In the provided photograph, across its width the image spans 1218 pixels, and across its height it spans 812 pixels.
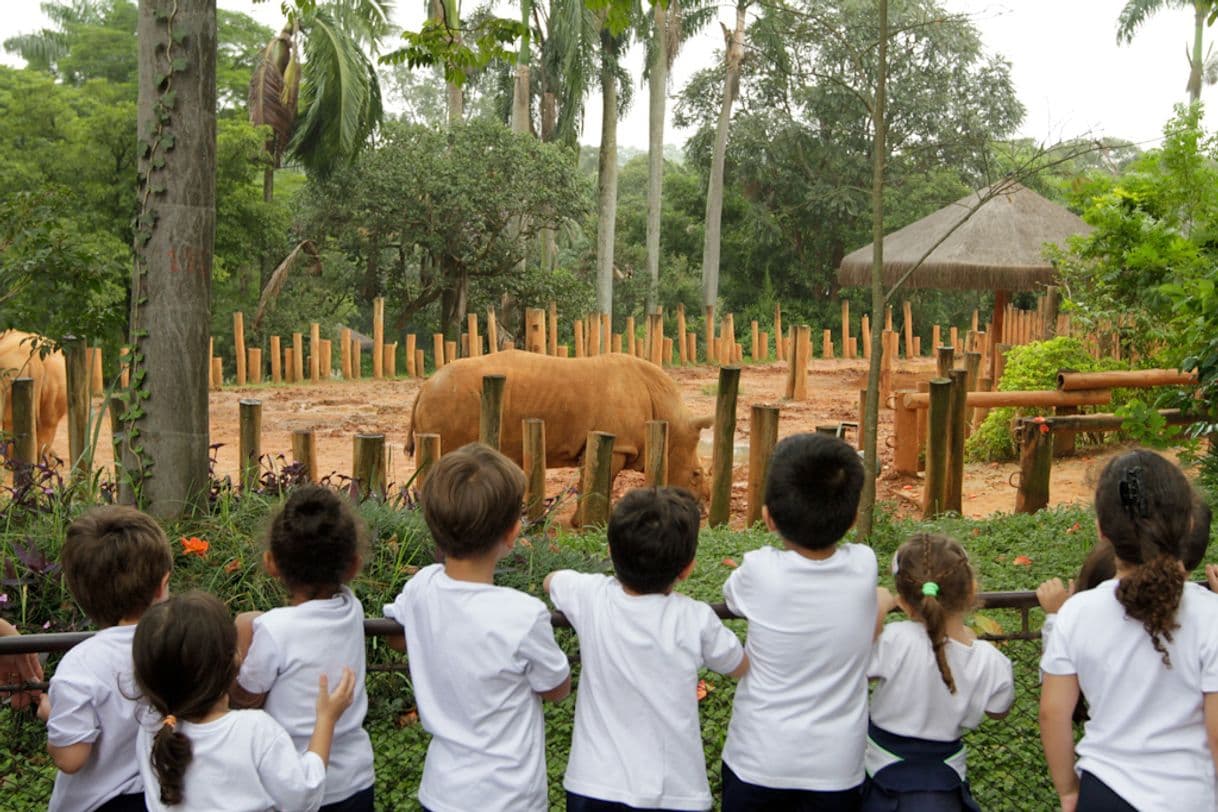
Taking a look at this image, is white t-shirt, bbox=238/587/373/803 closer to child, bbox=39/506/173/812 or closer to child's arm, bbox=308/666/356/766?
child's arm, bbox=308/666/356/766

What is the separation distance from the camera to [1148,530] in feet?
8.79

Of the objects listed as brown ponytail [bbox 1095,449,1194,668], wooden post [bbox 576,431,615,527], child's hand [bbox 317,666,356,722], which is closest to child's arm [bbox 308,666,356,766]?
child's hand [bbox 317,666,356,722]

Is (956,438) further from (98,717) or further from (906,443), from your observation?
(98,717)

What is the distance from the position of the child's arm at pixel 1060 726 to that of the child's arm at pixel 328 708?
152cm

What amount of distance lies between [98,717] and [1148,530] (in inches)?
91.1

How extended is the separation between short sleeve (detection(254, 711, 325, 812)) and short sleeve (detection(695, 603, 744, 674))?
866 mm

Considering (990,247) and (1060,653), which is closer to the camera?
(1060,653)

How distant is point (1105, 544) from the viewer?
291 cm

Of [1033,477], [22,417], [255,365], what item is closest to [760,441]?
[1033,477]

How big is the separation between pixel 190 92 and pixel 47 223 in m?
1.76

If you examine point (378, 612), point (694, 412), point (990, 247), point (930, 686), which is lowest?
point (694, 412)

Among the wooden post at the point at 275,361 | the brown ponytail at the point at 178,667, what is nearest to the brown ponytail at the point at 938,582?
the brown ponytail at the point at 178,667

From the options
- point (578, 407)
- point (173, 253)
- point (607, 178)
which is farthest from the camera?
point (607, 178)

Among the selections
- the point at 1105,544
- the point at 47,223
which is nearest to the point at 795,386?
the point at 47,223
